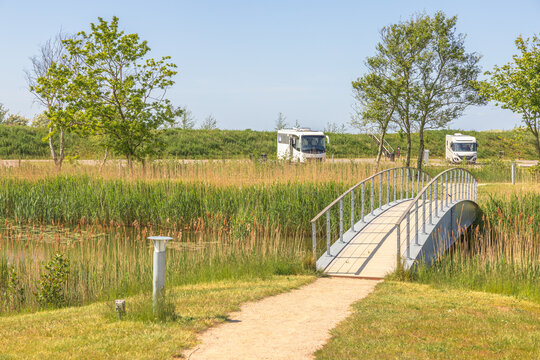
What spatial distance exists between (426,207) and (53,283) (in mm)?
12063

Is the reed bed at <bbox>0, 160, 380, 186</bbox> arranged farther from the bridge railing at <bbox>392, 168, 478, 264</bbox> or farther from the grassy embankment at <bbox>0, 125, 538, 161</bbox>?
the grassy embankment at <bbox>0, 125, 538, 161</bbox>

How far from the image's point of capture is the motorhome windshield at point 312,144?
39.0m

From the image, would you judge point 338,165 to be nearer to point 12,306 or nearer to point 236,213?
point 236,213

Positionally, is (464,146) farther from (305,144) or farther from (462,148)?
(305,144)

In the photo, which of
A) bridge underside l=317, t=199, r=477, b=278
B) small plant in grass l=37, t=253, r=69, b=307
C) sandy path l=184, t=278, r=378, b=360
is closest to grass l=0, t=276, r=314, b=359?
sandy path l=184, t=278, r=378, b=360

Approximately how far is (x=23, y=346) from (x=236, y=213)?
1161cm

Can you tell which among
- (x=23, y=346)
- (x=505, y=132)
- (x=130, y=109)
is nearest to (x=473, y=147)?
(x=505, y=132)

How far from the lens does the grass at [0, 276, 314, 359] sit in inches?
259

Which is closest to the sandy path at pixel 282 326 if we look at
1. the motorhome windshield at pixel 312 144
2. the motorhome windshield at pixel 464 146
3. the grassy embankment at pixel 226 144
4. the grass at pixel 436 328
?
the grass at pixel 436 328

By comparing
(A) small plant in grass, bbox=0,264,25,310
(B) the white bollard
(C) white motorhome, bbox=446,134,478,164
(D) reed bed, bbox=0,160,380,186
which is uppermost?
(C) white motorhome, bbox=446,134,478,164

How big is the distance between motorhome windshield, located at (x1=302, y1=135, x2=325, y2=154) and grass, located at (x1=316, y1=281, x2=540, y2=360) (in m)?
29.1

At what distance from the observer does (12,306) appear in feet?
31.2

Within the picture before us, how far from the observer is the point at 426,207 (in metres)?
18.5

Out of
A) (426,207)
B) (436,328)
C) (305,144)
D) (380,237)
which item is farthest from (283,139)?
(436,328)
